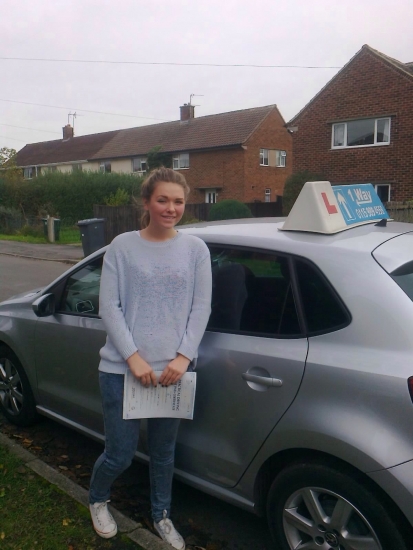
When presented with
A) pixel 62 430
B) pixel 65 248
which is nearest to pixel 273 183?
pixel 65 248

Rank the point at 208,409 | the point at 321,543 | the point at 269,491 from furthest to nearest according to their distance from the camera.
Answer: the point at 208,409 < the point at 269,491 < the point at 321,543

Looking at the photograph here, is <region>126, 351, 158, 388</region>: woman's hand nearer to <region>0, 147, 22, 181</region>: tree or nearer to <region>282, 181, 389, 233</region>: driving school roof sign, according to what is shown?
<region>282, 181, 389, 233</region>: driving school roof sign

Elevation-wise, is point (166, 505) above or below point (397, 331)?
below

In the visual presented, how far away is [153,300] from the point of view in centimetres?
259

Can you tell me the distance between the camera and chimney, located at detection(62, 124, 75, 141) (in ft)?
174

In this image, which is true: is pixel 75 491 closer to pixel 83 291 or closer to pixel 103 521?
pixel 103 521

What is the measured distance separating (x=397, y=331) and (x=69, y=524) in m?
1.97

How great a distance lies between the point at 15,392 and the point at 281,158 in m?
34.7

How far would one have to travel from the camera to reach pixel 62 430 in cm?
445

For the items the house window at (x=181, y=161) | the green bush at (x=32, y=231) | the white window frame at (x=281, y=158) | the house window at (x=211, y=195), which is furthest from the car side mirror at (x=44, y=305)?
the white window frame at (x=281, y=158)

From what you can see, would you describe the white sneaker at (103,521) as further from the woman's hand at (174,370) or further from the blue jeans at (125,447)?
the woman's hand at (174,370)

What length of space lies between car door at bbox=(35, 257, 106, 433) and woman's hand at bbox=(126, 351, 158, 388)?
2.69ft

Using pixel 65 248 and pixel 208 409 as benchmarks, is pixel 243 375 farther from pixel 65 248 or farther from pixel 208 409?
pixel 65 248

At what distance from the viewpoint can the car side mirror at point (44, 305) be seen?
12.1ft
